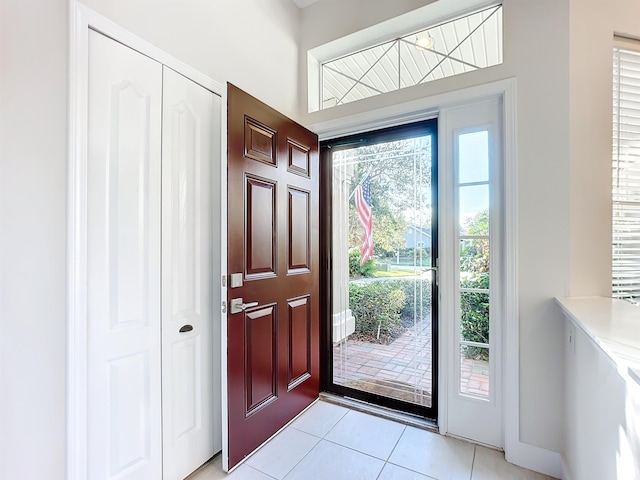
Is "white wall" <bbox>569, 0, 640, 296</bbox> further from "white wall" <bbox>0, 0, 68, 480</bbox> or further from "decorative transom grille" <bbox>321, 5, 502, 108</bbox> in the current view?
"white wall" <bbox>0, 0, 68, 480</bbox>

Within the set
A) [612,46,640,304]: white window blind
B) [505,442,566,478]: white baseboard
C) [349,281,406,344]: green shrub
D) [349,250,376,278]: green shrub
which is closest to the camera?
[505,442,566,478]: white baseboard

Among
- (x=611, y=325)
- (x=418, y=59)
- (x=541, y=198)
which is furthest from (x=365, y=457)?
(x=418, y=59)

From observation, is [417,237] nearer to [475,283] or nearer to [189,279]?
[475,283]

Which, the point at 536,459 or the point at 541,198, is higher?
the point at 541,198

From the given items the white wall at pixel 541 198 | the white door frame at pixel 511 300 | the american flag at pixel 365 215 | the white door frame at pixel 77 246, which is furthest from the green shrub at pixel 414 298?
the white door frame at pixel 77 246

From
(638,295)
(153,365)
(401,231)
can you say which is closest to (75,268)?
(153,365)

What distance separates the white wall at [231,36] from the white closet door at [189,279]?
0.63 ft

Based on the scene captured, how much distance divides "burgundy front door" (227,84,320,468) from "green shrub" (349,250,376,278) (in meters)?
0.33

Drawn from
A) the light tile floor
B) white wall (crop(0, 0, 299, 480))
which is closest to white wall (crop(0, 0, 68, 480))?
white wall (crop(0, 0, 299, 480))

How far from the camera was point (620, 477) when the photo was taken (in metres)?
0.88

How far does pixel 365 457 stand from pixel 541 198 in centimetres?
183

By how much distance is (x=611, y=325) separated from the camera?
1.11 m

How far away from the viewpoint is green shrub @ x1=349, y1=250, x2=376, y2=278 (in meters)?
2.46

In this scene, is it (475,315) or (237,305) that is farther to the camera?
(475,315)
